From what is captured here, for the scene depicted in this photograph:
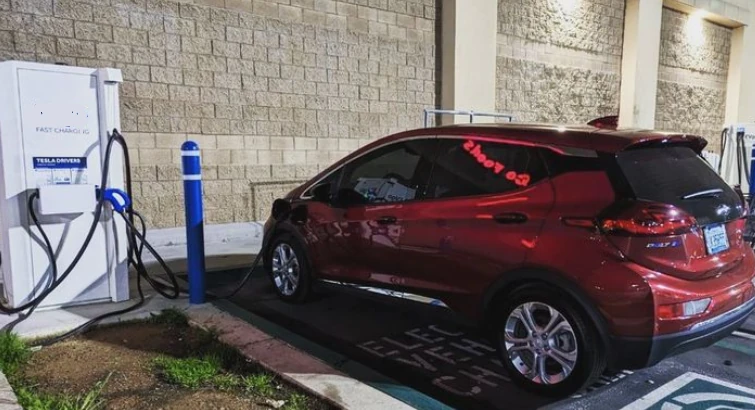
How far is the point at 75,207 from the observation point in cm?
455

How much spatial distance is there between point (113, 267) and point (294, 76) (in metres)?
4.81

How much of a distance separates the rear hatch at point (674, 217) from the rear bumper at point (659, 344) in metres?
0.29

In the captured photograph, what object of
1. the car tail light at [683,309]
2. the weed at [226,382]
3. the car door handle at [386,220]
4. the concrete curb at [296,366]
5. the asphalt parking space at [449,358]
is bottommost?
the asphalt parking space at [449,358]

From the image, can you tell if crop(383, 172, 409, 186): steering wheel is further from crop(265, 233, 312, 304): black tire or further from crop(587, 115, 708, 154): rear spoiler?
crop(587, 115, 708, 154): rear spoiler

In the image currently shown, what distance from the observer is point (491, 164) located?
3.54 m

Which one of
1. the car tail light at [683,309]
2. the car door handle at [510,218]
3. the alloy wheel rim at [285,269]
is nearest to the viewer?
the car tail light at [683,309]

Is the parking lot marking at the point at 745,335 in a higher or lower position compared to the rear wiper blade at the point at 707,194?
lower

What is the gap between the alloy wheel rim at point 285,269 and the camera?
5035 millimetres

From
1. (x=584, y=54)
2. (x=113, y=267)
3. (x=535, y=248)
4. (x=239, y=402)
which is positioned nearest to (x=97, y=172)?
(x=113, y=267)

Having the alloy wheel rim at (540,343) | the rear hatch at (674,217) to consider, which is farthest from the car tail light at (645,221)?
the alloy wheel rim at (540,343)

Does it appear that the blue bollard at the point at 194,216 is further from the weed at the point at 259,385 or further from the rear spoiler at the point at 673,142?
the rear spoiler at the point at 673,142

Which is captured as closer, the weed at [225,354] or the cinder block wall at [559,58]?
the weed at [225,354]

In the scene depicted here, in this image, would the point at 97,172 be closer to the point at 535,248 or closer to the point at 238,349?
the point at 238,349

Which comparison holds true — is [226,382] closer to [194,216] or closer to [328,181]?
[194,216]
